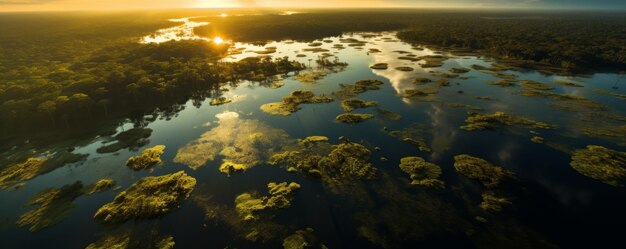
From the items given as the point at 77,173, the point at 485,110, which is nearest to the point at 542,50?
the point at 485,110

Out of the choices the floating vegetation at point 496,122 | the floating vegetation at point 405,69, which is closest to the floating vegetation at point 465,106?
the floating vegetation at point 496,122

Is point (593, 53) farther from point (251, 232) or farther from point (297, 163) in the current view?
point (251, 232)

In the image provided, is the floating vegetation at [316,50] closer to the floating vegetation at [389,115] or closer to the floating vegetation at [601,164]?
the floating vegetation at [389,115]

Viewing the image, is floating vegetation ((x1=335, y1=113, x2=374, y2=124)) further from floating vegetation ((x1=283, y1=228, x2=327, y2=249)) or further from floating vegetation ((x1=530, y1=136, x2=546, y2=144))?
floating vegetation ((x1=283, y1=228, x2=327, y2=249))

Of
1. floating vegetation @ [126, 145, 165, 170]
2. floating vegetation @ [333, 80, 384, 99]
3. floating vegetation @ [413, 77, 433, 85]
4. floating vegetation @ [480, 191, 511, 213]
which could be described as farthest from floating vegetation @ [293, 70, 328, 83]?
floating vegetation @ [480, 191, 511, 213]

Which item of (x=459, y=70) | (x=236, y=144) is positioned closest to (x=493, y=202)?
(x=236, y=144)

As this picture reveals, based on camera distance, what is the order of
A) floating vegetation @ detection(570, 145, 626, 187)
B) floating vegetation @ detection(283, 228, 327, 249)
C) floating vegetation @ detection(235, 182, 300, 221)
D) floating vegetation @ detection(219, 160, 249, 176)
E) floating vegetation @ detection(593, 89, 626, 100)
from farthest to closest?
floating vegetation @ detection(593, 89, 626, 100) → floating vegetation @ detection(219, 160, 249, 176) → floating vegetation @ detection(570, 145, 626, 187) → floating vegetation @ detection(235, 182, 300, 221) → floating vegetation @ detection(283, 228, 327, 249)

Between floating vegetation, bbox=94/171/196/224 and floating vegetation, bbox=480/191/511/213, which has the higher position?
floating vegetation, bbox=480/191/511/213
